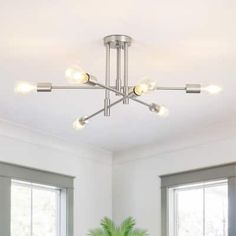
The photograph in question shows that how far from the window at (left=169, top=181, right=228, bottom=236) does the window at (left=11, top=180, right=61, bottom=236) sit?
4.07 ft

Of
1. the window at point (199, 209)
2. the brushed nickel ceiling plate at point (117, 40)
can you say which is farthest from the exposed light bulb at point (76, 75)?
the window at point (199, 209)

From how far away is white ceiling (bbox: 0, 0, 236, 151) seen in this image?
8.99 feet

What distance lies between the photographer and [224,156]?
500 cm

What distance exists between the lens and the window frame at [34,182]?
4797 millimetres

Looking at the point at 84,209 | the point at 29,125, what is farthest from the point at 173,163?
the point at 29,125

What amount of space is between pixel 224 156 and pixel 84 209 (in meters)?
1.69

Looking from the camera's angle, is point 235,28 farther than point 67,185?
No

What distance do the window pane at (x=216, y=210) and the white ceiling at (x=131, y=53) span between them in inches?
26.4

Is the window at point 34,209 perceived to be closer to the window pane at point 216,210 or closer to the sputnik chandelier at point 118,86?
the window pane at point 216,210

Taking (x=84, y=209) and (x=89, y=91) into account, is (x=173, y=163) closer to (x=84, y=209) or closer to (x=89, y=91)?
(x=84, y=209)

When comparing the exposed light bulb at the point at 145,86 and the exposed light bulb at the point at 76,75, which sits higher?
the exposed light bulb at the point at 76,75

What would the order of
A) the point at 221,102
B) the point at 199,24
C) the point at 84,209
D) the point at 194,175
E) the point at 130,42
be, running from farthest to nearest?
the point at 84,209
the point at 194,175
the point at 221,102
the point at 130,42
the point at 199,24

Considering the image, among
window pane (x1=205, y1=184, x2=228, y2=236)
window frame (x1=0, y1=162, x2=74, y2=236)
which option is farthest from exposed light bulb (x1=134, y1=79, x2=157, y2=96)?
window pane (x1=205, y1=184, x2=228, y2=236)

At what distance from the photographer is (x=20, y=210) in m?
5.09
